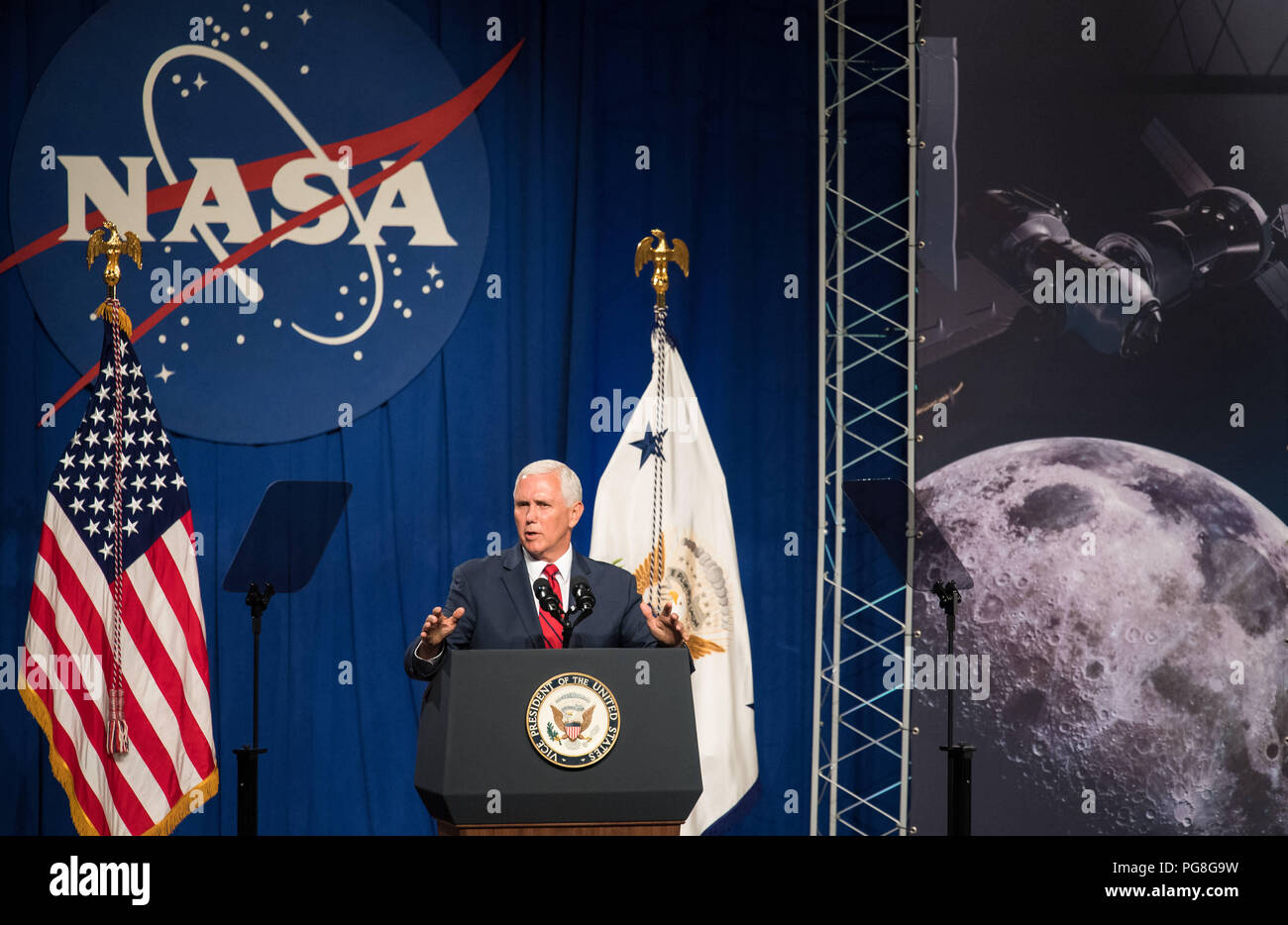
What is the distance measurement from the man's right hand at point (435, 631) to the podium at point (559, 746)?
0.36 ft

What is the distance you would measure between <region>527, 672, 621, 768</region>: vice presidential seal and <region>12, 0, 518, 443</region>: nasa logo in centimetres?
282

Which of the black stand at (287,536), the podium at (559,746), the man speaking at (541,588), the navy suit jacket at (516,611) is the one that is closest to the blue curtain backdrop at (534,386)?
the black stand at (287,536)

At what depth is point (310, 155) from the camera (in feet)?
17.5

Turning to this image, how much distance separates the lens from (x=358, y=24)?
5.35 metres

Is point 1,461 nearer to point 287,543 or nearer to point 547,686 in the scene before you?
point 287,543

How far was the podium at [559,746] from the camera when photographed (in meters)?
2.68

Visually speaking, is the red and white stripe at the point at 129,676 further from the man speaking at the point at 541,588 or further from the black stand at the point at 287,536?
the man speaking at the point at 541,588

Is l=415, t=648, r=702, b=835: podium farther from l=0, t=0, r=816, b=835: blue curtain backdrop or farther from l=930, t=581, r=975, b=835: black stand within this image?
l=0, t=0, r=816, b=835: blue curtain backdrop

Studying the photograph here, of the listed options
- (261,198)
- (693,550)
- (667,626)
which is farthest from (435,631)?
(261,198)

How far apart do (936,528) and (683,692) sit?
2.69 meters

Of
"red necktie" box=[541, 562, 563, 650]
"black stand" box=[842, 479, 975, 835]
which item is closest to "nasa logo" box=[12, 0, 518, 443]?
"black stand" box=[842, 479, 975, 835]

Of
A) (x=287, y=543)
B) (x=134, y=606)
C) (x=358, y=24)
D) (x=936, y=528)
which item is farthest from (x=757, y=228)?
(x=134, y=606)

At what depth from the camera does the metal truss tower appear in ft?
17.3

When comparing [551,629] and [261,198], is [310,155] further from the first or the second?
[551,629]
